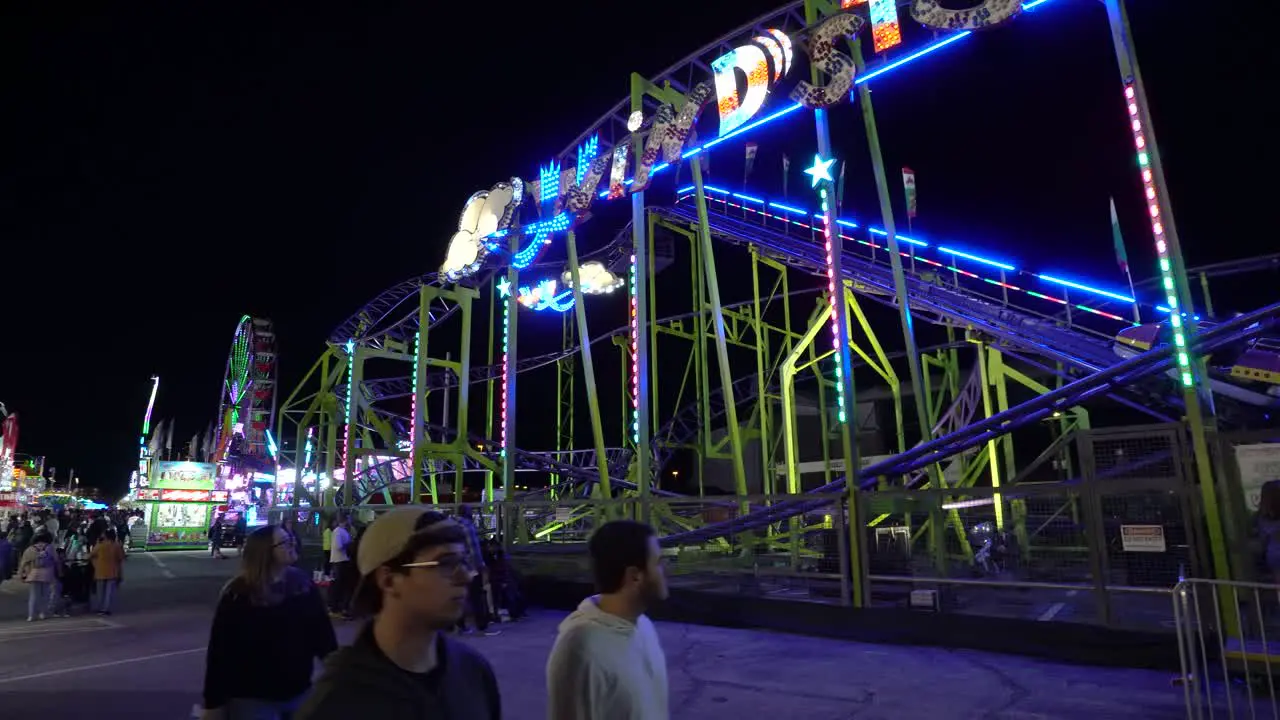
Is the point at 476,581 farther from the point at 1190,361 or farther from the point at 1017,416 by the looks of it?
the point at 1017,416

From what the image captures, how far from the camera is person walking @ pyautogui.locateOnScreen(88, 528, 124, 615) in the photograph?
37.2ft

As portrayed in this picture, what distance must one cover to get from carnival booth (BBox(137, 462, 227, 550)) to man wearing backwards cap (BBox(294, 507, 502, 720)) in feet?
115

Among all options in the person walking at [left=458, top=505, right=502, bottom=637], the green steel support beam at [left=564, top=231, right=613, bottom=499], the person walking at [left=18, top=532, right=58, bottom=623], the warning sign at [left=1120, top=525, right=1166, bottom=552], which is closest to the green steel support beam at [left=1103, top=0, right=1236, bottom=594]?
the warning sign at [left=1120, top=525, right=1166, bottom=552]

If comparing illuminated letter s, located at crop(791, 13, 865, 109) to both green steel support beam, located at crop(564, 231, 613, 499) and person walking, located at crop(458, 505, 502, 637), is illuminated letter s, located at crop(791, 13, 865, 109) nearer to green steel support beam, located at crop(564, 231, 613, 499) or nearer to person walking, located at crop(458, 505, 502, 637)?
green steel support beam, located at crop(564, 231, 613, 499)

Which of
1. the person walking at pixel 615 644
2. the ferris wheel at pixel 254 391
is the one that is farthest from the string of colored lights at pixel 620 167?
the ferris wheel at pixel 254 391

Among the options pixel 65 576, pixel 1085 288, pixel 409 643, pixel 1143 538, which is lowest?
pixel 65 576

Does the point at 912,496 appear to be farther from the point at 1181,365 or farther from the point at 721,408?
the point at 721,408

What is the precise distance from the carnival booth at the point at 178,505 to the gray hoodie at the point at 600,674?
34.8m

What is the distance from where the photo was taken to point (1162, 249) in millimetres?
7074

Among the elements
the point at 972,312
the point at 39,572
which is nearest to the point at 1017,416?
the point at 972,312

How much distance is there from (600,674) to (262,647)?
170cm

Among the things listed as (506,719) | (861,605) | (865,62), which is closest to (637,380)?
→ (861,605)

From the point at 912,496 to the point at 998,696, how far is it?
2.42 meters

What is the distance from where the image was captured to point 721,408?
26.2 meters
